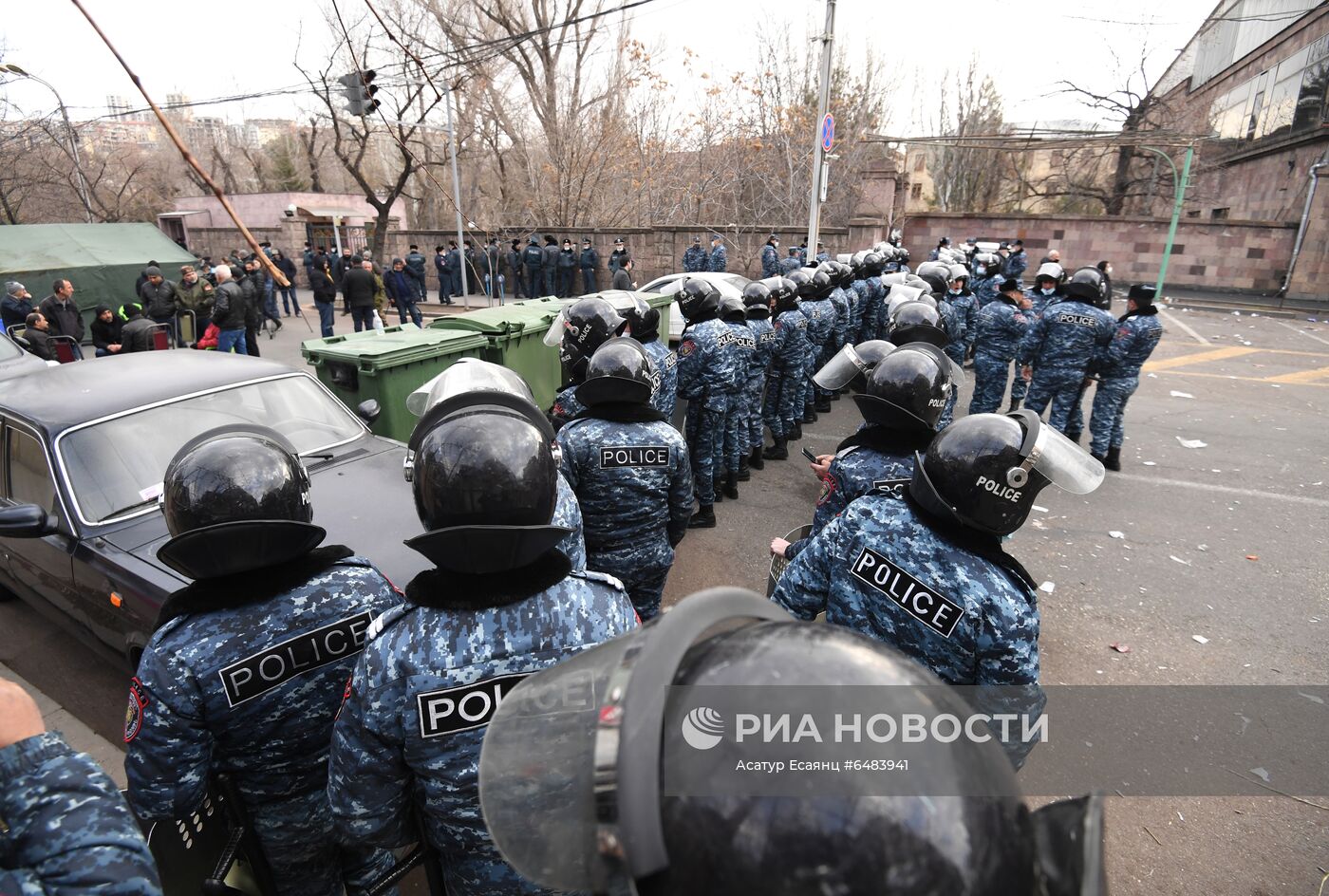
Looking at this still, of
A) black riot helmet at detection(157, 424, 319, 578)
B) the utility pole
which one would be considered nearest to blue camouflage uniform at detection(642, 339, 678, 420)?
black riot helmet at detection(157, 424, 319, 578)

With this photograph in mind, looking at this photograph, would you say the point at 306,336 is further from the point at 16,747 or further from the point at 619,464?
the point at 16,747

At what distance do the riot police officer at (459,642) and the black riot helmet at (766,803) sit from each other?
0.72m

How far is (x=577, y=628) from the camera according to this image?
168cm

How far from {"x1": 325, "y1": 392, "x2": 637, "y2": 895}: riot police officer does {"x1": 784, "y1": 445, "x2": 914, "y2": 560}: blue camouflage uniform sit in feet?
4.99

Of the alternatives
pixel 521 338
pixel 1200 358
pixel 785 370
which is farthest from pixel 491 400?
pixel 1200 358

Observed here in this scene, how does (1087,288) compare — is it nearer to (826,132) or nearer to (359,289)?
(826,132)

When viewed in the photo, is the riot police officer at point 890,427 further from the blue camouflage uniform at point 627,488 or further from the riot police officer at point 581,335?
the riot police officer at point 581,335

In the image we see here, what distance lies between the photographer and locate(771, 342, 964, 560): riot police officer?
3.05 metres

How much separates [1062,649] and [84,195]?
30.6 metres

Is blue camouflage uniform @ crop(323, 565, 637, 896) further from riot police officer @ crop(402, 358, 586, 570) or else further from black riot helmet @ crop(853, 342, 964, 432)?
black riot helmet @ crop(853, 342, 964, 432)

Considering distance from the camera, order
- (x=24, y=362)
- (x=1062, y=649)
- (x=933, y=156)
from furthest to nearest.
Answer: (x=933, y=156), (x=24, y=362), (x=1062, y=649)

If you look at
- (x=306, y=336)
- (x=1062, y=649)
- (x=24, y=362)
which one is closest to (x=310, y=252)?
(x=306, y=336)

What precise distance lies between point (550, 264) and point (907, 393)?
1678cm

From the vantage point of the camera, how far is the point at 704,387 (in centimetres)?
596
